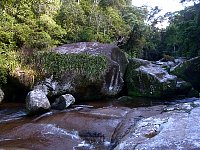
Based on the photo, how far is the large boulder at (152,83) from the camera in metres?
15.5

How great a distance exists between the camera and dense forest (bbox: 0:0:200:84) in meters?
15.8

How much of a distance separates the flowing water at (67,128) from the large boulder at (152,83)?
373 centimetres

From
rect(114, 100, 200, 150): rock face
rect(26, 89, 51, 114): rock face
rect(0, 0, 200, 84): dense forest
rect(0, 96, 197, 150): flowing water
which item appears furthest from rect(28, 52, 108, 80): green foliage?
rect(114, 100, 200, 150): rock face

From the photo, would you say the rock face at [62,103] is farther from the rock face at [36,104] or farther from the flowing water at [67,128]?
the rock face at [36,104]

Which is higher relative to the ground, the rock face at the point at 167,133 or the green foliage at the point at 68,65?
the green foliage at the point at 68,65

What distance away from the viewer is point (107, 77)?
1516 centimetres

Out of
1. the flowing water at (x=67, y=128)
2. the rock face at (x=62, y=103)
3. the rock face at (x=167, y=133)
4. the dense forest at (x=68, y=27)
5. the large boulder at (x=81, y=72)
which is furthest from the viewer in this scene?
the dense forest at (x=68, y=27)

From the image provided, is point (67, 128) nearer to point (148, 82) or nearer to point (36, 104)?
point (36, 104)

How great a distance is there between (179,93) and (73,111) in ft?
22.8

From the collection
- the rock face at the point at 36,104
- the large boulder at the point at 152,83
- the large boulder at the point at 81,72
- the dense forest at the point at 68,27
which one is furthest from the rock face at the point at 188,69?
the rock face at the point at 36,104

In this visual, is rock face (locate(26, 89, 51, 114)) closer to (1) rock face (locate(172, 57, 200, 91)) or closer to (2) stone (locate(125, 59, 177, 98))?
(2) stone (locate(125, 59, 177, 98))

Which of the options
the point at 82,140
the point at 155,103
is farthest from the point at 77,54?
the point at 82,140

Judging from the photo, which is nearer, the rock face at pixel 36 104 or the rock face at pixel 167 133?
the rock face at pixel 167 133

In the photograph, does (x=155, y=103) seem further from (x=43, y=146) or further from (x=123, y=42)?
(x=123, y=42)
